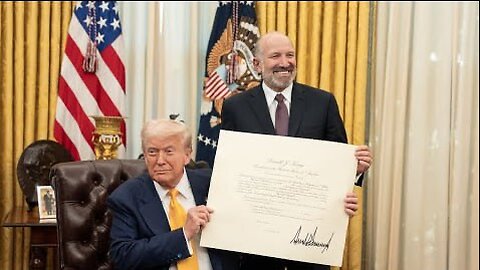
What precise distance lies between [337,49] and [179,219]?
2548 millimetres

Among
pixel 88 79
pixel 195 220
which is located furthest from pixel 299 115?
pixel 88 79

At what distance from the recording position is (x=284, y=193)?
260cm

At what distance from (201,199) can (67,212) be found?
64 cm

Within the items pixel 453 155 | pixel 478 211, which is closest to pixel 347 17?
pixel 453 155

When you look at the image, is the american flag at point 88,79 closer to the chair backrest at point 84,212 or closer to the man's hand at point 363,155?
A: the chair backrest at point 84,212

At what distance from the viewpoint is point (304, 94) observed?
10.0 ft

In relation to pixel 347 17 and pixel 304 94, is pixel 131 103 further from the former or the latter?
pixel 304 94

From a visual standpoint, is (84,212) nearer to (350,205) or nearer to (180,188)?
(180,188)

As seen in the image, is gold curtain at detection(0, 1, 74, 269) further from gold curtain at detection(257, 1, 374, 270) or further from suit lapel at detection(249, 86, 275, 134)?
suit lapel at detection(249, 86, 275, 134)

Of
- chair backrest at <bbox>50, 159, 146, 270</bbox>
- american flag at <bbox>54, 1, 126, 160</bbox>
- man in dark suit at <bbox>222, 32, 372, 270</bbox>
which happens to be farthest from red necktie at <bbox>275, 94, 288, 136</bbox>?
american flag at <bbox>54, 1, 126, 160</bbox>

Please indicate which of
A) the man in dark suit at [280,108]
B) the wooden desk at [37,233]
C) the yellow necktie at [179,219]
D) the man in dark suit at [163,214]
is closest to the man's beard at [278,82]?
the man in dark suit at [280,108]

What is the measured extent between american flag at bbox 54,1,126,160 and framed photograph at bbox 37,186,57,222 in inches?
27.2

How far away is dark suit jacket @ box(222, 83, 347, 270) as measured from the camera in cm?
293

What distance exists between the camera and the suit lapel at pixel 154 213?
2543mm
